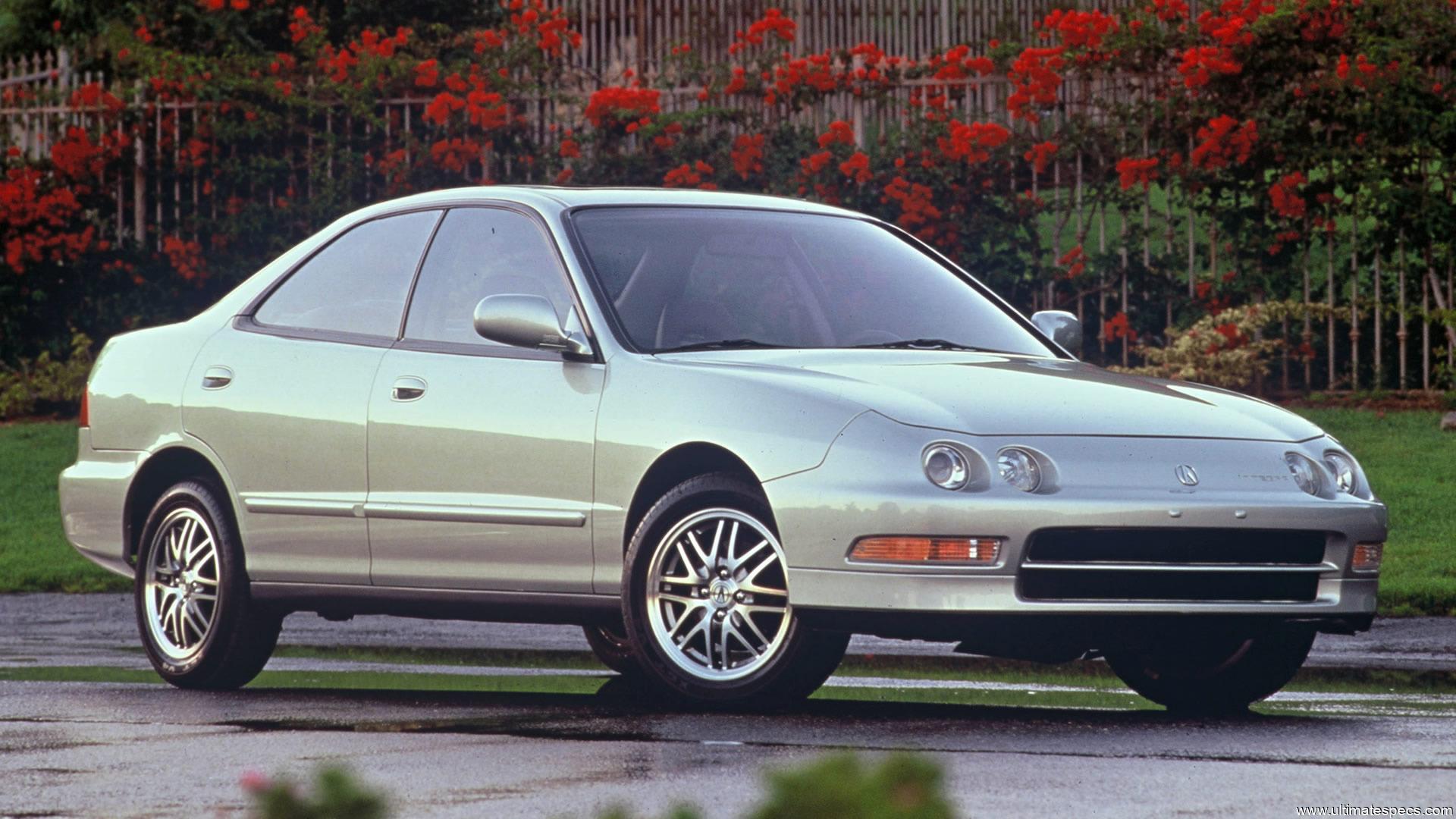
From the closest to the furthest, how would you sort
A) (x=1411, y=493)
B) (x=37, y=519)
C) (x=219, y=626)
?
(x=219, y=626), (x=1411, y=493), (x=37, y=519)

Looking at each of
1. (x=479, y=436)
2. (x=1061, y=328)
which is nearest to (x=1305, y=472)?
(x=1061, y=328)

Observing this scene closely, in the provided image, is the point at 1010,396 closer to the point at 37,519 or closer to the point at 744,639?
the point at 744,639

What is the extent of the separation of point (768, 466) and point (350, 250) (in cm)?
240

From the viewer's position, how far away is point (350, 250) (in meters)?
8.44

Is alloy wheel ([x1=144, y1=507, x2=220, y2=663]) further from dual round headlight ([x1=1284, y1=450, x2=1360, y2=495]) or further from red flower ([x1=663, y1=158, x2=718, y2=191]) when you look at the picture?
red flower ([x1=663, y1=158, x2=718, y2=191])

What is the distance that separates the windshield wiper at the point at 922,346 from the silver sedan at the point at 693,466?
2 cm

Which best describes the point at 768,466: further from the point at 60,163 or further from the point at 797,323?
the point at 60,163

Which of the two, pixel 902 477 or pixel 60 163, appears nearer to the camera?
pixel 902 477

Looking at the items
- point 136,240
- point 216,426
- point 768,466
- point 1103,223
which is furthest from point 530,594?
point 136,240

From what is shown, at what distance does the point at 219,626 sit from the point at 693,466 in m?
2.09

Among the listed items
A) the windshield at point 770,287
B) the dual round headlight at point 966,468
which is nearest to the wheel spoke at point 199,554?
the windshield at point 770,287

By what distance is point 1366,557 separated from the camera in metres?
6.83

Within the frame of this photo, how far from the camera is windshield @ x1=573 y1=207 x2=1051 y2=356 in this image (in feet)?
24.7

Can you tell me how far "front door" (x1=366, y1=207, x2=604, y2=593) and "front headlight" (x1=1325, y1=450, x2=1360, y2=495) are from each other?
84.4 inches
